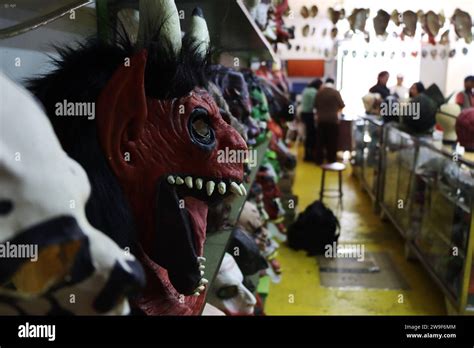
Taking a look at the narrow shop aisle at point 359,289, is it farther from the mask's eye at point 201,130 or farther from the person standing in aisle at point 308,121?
the person standing in aisle at point 308,121

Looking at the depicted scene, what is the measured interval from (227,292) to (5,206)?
96cm

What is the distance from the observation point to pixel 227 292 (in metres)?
1.26

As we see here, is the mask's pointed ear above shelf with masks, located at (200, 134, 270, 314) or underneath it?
above

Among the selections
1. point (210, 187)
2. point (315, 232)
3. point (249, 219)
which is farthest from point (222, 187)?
point (315, 232)

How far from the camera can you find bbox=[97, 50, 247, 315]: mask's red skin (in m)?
0.55

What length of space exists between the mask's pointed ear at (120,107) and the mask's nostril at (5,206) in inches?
7.9

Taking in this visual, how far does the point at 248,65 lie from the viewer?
7.76 ft

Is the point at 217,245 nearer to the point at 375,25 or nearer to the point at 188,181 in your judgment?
the point at 188,181

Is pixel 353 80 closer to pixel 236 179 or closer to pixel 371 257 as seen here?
pixel 236 179

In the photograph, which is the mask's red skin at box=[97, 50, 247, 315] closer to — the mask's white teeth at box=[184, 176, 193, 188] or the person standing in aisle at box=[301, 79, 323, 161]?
the mask's white teeth at box=[184, 176, 193, 188]

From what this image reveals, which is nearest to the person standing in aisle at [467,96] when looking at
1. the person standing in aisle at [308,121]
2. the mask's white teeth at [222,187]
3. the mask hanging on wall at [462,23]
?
the mask hanging on wall at [462,23]

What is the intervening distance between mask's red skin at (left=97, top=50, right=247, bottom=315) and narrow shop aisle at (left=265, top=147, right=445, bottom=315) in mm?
916

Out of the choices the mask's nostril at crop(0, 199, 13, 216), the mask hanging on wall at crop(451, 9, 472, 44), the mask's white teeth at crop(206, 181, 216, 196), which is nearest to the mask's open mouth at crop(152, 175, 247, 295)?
the mask's white teeth at crop(206, 181, 216, 196)
